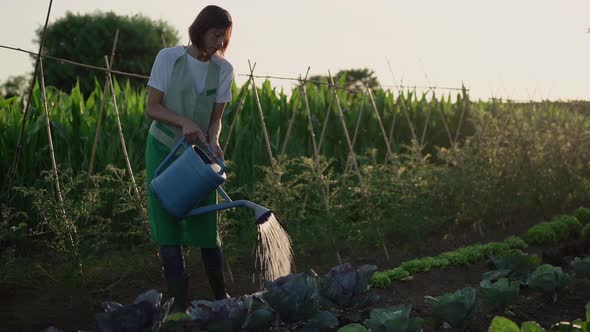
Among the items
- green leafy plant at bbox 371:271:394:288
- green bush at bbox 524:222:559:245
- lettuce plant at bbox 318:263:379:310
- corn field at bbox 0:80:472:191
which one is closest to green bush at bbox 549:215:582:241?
green bush at bbox 524:222:559:245

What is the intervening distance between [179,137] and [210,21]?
60cm

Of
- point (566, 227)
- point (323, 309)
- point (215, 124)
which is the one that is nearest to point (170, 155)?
point (215, 124)

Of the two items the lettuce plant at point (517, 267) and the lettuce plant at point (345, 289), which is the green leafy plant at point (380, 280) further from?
the lettuce plant at point (345, 289)

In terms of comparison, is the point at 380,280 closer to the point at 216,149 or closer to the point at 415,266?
the point at 415,266

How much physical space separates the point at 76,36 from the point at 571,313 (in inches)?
592

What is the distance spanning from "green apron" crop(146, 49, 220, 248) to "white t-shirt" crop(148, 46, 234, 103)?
0.02 m

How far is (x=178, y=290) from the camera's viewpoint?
3.95m

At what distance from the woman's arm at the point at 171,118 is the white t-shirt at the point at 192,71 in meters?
0.04

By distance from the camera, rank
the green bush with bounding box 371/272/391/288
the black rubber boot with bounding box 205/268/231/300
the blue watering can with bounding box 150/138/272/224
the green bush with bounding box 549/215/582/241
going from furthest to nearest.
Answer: the green bush with bounding box 549/215/582/241, the green bush with bounding box 371/272/391/288, the black rubber boot with bounding box 205/268/231/300, the blue watering can with bounding box 150/138/272/224

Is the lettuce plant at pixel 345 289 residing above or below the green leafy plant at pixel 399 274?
above

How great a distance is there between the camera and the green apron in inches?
151

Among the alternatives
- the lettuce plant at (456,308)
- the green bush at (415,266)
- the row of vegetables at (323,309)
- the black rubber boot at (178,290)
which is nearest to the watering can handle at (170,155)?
the black rubber boot at (178,290)

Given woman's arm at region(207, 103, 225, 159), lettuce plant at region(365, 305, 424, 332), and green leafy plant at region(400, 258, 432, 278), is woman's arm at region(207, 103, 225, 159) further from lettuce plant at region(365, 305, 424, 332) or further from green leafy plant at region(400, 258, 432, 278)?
green leafy plant at region(400, 258, 432, 278)

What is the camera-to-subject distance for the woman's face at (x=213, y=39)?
12.0 ft
